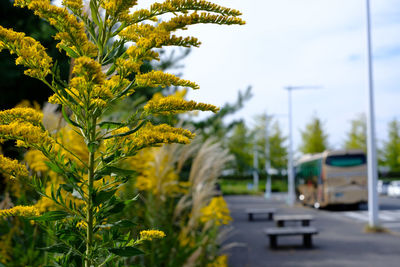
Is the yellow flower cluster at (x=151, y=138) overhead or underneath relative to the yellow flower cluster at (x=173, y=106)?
underneath

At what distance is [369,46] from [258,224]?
8118 mm

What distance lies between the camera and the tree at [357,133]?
53781mm

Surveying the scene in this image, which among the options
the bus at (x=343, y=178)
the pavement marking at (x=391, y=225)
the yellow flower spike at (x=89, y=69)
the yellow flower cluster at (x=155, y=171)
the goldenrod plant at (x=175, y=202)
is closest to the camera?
the yellow flower spike at (x=89, y=69)

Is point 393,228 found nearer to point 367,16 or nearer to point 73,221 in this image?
point 367,16

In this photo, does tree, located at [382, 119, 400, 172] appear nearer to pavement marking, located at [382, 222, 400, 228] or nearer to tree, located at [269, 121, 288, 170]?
tree, located at [269, 121, 288, 170]

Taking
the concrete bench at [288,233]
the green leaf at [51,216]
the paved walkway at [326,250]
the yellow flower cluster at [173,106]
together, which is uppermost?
the yellow flower cluster at [173,106]

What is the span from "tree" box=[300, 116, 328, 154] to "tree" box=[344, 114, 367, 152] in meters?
4.42

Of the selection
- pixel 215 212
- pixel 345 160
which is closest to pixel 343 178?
pixel 345 160

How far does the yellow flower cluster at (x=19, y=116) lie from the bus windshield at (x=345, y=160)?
22735 mm

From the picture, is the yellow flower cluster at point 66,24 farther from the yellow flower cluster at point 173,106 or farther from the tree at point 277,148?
the tree at point 277,148

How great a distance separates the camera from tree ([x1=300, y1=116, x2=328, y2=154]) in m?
50.8

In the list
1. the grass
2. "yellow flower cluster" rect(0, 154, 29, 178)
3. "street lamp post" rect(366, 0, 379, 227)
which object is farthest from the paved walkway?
the grass

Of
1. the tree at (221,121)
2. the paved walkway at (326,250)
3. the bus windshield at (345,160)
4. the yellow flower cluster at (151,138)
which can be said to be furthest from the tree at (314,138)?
the yellow flower cluster at (151,138)

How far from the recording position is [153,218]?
4453mm
